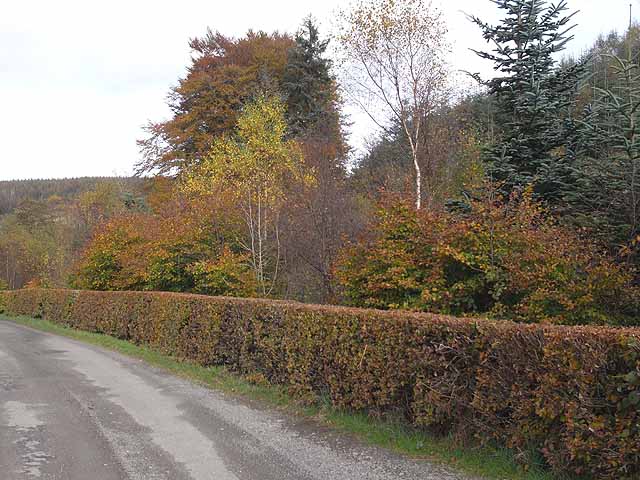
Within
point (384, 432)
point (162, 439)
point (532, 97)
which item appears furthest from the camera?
point (532, 97)

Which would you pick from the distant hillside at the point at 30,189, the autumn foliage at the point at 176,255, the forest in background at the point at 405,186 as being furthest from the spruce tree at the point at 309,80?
the distant hillside at the point at 30,189

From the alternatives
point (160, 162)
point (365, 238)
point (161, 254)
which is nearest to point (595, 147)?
point (365, 238)

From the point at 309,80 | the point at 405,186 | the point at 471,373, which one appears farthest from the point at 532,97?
the point at 309,80

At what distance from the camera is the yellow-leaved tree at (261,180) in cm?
1922

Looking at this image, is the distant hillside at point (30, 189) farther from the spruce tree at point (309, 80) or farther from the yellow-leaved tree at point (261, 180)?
the yellow-leaved tree at point (261, 180)

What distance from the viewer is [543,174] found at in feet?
39.6

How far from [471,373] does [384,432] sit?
159 cm

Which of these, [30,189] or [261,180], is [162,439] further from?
[30,189]

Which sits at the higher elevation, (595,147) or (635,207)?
(595,147)

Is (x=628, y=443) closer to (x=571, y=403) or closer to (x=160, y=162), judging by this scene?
(x=571, y=403)

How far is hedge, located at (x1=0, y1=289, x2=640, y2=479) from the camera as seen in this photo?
480 centimetres

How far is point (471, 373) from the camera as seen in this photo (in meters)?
6.18

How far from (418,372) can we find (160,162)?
32269 millimetres

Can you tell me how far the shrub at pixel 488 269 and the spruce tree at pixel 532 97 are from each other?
1902 millimetres
